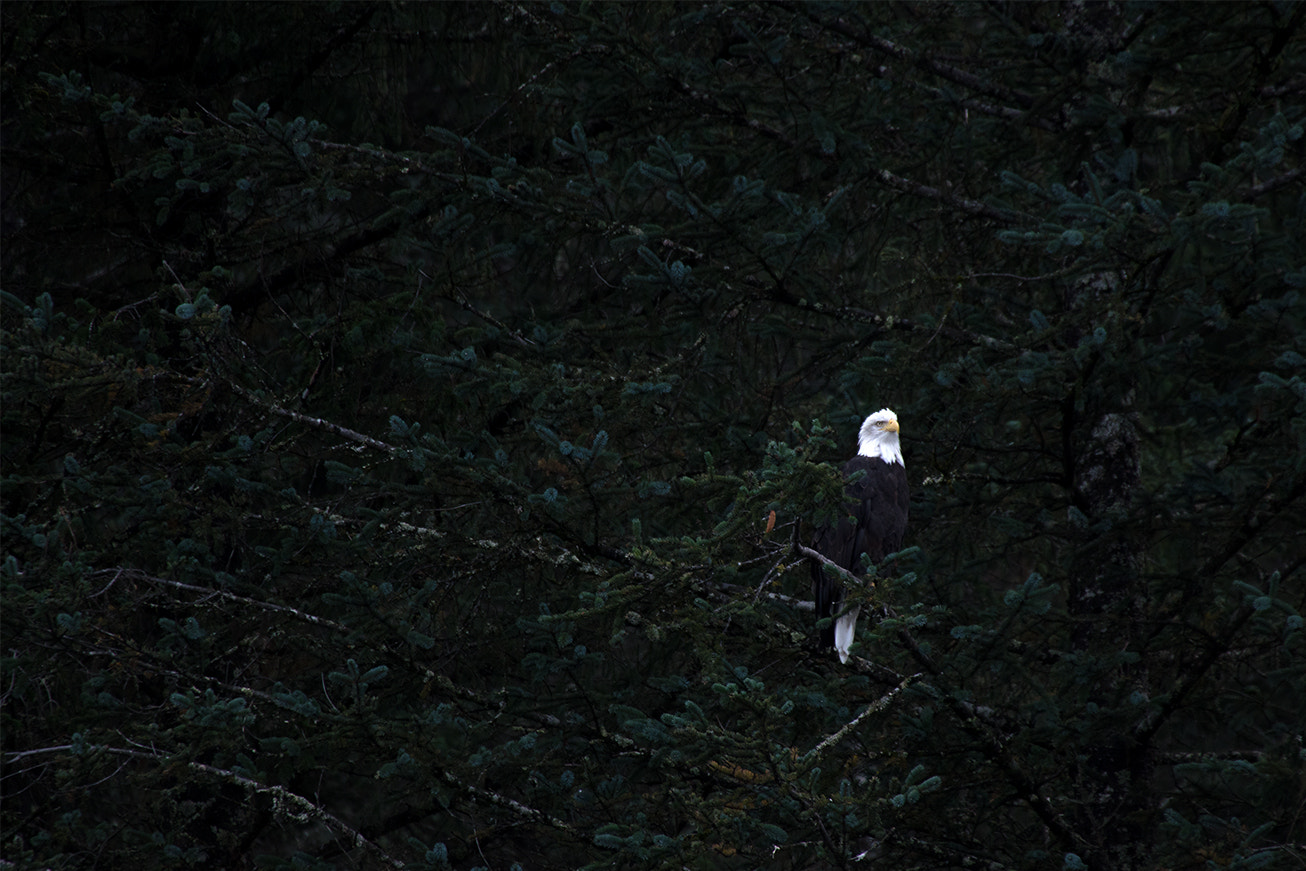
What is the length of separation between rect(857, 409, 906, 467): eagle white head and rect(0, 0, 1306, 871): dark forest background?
113 mm

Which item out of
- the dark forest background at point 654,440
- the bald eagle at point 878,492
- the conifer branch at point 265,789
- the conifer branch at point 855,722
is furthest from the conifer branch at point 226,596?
the bald eagle at point 878,492

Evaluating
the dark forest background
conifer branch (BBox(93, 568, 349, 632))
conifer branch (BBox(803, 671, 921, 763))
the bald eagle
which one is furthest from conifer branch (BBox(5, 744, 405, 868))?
the bald eagle

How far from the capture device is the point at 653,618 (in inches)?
196

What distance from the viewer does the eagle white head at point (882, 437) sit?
6.16 meters

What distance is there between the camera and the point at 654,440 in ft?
20.0

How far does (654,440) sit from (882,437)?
1.21 m

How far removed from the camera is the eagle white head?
20.2 ft

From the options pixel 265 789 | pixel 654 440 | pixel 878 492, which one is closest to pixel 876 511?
pixel 878 492

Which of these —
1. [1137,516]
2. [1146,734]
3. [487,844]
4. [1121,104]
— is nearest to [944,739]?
[1146,734]

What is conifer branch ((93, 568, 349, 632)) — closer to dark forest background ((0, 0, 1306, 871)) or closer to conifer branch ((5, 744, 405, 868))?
dark forest background ((0, 0, 1306, 871))

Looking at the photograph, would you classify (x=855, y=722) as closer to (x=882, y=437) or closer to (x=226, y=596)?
(x=882, y=437)

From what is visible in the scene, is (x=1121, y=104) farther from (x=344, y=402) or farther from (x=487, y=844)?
(x=487, y=844)

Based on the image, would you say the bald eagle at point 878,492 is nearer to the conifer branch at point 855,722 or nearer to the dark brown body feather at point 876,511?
the dark brown body feather at point 876,511

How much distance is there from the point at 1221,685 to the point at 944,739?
1775mm
